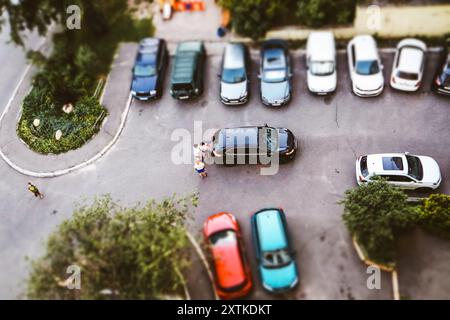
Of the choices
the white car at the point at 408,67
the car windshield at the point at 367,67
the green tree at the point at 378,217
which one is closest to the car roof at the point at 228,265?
the green tree at the point at 378,217

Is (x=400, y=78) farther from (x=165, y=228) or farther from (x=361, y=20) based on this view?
(x=165, y=228)

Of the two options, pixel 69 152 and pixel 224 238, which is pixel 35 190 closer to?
pixel 69 152

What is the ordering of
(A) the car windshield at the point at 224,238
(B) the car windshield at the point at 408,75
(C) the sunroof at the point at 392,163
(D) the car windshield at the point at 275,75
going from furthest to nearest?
(D) the car windshield at the point at 275,75, (B) the car windshield at the point at 408,75, (C) the sunroof at the point at 392,163, (A) the car windshield at the point at 224,238

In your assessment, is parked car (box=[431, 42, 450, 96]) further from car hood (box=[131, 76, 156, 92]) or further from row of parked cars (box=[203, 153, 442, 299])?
car hood (box=[131, 76, 156, 92])

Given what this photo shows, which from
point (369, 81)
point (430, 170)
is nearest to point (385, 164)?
point (430, 170)

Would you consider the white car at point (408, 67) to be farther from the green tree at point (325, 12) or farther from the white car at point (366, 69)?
the green tree at point (325, 12)
